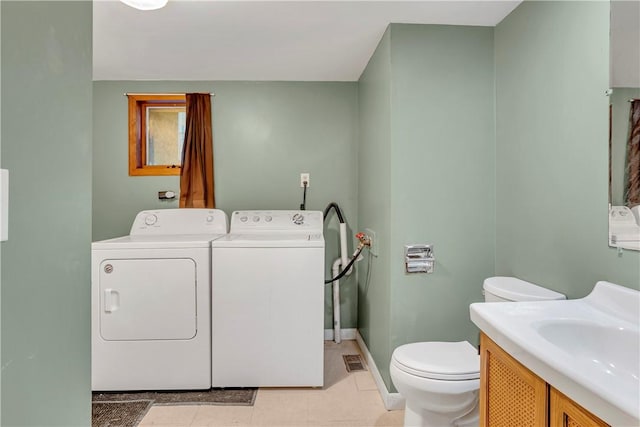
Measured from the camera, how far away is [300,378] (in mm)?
2232

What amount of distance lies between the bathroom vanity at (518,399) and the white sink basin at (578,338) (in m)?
0.04

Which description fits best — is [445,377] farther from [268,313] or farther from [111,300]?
[111,300]

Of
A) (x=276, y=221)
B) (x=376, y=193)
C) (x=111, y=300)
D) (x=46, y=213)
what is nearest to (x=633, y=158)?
(x=376, y=193)

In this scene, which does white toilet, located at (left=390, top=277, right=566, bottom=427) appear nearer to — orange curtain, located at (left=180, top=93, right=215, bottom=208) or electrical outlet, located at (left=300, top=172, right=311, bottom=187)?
electrical outlet, located at (left=300, top=172, right=311, bottom=187)

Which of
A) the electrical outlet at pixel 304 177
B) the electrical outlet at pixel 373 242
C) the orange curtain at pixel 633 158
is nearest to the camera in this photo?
the orange curtain at pixel 633 158

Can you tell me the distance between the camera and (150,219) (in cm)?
277

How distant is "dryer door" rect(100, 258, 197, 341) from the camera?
7.14ft

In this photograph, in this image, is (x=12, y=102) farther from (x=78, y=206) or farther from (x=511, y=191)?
(x=511, y=191)

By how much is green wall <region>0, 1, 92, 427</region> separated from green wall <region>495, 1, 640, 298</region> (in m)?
1.66

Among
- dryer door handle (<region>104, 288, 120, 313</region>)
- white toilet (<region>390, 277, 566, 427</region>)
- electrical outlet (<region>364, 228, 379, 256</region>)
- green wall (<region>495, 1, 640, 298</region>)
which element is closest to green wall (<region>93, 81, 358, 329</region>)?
electrical outlet (<region>364, 228, 379, 256</region>)

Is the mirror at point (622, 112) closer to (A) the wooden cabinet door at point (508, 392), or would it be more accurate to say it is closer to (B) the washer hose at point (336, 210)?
(A) the wooden cabinet door at point (508, 392)

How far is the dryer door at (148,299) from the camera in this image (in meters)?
2.18

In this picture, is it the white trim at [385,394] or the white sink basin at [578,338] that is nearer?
the white sink basin at [578,338]

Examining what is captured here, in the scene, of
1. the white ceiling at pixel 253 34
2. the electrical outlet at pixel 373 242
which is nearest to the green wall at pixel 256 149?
the white ceiling at pixel 253 34
